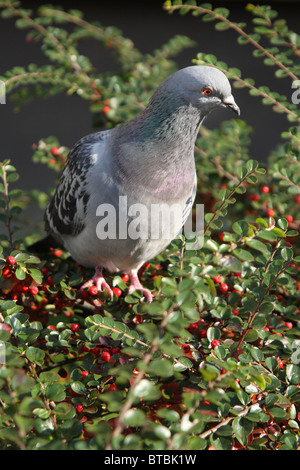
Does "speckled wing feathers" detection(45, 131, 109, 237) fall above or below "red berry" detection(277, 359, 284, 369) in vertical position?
below

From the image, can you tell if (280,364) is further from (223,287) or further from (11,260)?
(11,260)

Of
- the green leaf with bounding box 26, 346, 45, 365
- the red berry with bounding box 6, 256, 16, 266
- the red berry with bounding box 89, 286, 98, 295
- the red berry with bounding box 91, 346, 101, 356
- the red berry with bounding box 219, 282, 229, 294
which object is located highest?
the green leaf with bounding box 26, 346, 45, 365

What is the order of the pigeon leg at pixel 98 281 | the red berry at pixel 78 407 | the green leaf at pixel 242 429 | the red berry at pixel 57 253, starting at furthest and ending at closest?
the red berry at pixel 57 253 < the pigeon leg at pixel 98 281 < the red berry at pixel 78 407 < the green leaf at pixel 242 429

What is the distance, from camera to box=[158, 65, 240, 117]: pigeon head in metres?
1.14

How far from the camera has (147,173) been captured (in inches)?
46.5

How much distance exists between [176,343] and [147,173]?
0.45 m

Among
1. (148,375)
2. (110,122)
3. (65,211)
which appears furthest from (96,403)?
(110,122)

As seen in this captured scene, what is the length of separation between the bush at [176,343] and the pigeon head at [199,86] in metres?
0.10

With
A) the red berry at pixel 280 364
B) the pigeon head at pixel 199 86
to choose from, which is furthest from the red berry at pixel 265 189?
the red berry at pixel 280 364

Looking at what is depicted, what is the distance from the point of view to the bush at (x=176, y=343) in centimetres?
61

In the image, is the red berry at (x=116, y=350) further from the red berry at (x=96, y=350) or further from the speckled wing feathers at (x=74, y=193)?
the speckled wing feathers at (x=74, y=193)

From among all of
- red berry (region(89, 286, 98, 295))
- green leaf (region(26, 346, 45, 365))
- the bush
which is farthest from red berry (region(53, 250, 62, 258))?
green leaf (region(26, 346, 45, 365))

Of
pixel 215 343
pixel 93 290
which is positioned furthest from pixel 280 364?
pixel 93 290

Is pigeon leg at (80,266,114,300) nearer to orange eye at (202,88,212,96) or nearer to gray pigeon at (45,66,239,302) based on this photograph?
gray pigeon at (45,66,239,302)
